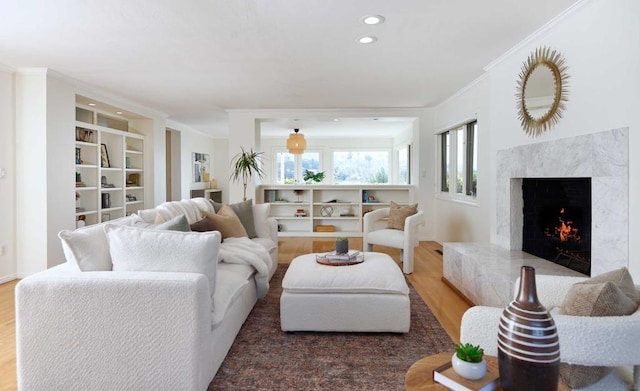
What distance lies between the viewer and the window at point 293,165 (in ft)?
34.1

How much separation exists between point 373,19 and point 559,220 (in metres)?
2.26

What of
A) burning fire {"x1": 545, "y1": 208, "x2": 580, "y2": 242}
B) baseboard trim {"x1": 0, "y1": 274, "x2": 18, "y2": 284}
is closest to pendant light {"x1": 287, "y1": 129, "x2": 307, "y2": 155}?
baseboard trim {"x1": 0, "y1": 274, "x2": 18, "y2": 284}

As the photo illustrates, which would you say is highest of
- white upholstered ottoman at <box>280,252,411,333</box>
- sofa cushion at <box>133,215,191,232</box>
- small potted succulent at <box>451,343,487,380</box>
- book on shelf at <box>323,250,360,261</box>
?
sofa cushion at <box>133,215,191,232</box>

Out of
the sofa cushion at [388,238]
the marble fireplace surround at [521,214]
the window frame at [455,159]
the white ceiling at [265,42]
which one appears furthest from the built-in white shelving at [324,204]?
the marble fireplace surround at [521,214]

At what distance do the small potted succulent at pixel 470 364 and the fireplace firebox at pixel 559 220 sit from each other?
2.08 m

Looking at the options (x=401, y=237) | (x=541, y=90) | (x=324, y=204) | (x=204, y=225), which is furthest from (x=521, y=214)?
(x=324, y=204)

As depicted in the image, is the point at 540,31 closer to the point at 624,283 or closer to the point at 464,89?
the point at 464,89

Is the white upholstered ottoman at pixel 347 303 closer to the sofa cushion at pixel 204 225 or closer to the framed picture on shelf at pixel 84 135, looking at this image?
the sofa cushion at pixel 204 225

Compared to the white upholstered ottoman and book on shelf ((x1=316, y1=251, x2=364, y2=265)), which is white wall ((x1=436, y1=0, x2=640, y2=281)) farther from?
book on shelf ((x1=316, y1=251, x2=364, y2=265))

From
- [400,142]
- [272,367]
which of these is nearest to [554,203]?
[272,367]

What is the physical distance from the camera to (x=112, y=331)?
5.67 feet

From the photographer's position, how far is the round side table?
1113 millimetres

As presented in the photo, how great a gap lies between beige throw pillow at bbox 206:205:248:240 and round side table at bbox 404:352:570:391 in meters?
2.41

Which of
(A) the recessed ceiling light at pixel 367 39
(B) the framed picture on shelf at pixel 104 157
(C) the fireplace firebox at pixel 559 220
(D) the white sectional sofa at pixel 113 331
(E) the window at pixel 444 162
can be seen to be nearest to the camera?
(D) the white sectional sofa at pixel 113 331
